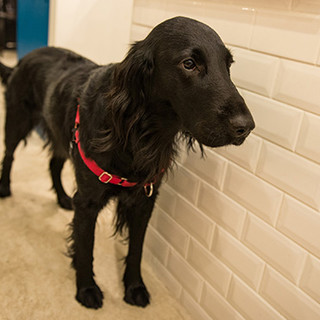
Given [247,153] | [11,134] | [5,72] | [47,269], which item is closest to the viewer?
[247,153]

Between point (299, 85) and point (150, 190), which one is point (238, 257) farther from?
point (299, 85)

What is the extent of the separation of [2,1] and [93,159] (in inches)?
243

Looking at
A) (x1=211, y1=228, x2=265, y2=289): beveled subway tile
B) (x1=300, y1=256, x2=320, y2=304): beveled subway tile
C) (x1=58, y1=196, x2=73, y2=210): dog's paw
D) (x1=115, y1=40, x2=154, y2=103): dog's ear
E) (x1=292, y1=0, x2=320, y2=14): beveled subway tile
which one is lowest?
(x1=58, y1=196, x2=73, y2=210): dog's paw

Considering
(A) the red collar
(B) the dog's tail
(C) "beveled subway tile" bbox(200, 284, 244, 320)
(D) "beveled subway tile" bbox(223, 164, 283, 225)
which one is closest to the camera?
(D) "beveled subway tile" bbox(223, 164, 283, 225)

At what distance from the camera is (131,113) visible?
1234 millimetres

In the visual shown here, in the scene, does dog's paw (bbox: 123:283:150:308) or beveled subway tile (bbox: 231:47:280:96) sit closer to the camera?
beveled subway tile (bbox: 231:47:280:96)

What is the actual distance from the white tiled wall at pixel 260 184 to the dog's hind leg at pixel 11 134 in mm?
870

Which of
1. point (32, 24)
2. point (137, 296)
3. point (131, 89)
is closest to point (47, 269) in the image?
point (137, 296)

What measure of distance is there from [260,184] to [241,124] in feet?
1.15

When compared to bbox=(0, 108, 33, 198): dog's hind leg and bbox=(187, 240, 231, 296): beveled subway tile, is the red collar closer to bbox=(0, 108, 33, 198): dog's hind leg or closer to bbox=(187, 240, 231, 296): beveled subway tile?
bbox=(187, 240, 231, 296): beveled subway tile

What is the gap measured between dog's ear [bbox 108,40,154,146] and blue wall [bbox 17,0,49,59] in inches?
71.3

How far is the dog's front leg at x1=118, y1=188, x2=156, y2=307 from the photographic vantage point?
1587mm

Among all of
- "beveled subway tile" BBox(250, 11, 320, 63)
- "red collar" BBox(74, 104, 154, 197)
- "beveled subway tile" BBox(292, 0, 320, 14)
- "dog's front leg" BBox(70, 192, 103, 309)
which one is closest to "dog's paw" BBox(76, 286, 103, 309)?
"dog's front leg" BBox(70, 192, 103, 309)

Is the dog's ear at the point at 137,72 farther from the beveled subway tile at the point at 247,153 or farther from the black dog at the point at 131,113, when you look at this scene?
the beveled subway tile at the point at 247,153
